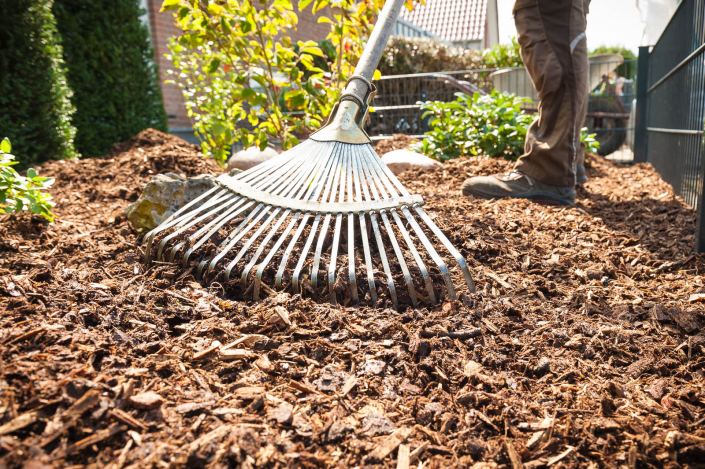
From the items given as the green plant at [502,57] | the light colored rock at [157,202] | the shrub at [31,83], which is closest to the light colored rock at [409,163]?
the light colored rock at [157,202]

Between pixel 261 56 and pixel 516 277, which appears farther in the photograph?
pixel 261 56

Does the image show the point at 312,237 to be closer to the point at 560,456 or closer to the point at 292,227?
the point at 292,227

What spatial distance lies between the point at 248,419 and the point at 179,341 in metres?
0.43

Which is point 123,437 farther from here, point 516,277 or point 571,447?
point 516,277

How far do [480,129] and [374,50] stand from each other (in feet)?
7.74

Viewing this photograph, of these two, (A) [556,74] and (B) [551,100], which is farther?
(B) [551,100]

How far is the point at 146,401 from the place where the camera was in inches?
41.4

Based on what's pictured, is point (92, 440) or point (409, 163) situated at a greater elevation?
point (409, 163)

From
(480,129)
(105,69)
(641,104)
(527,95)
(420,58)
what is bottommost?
(480,129)

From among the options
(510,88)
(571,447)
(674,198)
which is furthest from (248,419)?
(510,88)

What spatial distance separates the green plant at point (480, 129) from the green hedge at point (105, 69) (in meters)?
3.39

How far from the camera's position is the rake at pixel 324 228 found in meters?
1.71

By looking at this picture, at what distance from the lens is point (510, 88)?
6.69 m

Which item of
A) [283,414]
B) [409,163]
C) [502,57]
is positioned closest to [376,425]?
[283,414]
